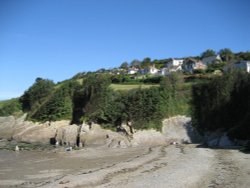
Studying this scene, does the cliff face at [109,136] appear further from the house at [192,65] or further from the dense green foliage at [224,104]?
the house at [192,65]

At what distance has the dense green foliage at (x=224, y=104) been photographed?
48.4m

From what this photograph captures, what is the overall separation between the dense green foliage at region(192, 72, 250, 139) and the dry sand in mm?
13091

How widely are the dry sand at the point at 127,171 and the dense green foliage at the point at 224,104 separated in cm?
1309

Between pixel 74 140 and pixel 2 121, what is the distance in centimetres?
2402

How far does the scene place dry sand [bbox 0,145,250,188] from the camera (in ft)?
74.5

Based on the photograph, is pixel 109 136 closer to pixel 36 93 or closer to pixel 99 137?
pixel 99 137

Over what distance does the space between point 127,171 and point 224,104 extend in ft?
87.8

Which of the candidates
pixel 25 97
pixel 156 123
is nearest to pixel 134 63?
pixel 25 97

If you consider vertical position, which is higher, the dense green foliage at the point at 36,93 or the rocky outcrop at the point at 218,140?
the dense green foliage at the point at 36,93

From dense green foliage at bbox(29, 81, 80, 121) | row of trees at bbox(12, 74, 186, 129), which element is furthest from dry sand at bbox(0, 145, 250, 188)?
dense green foliage at bbox(29, 81, 80, 121)

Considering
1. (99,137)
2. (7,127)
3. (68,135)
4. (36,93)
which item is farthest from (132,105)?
(36,93)

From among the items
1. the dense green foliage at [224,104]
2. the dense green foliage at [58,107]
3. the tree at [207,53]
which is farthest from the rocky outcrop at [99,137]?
the tree at [207,53]

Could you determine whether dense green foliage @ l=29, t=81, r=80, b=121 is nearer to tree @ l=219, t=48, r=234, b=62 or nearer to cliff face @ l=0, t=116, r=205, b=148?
cliff face @ l=0, t=116, r=205, b=148

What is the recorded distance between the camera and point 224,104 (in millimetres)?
50438
